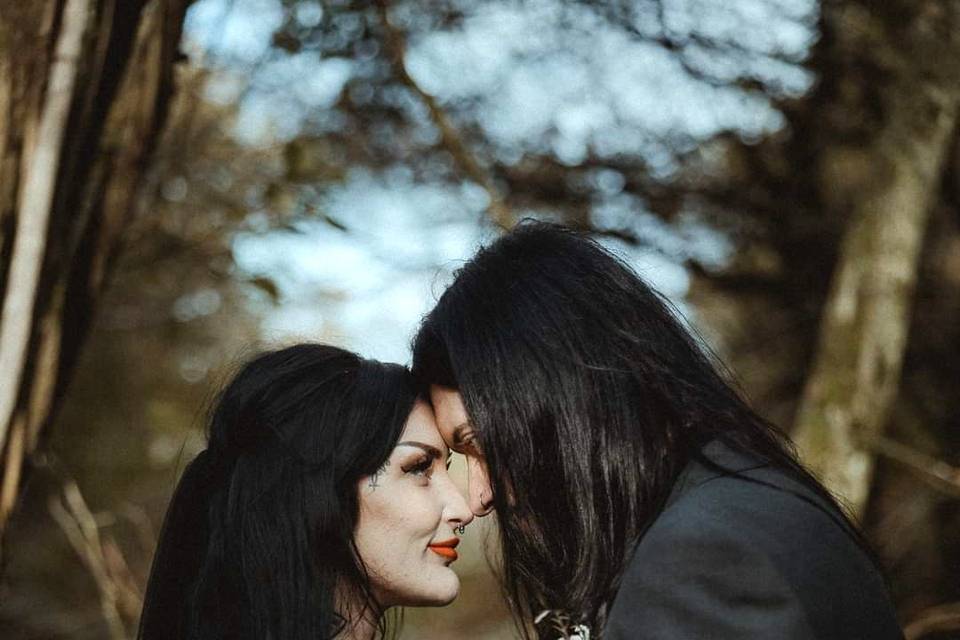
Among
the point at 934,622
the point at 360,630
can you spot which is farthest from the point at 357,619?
the point at 934,622

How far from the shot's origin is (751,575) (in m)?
2.03

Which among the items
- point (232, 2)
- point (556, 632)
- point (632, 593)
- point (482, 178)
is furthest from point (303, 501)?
point (482, 178)

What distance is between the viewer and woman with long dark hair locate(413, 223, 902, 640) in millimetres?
2061

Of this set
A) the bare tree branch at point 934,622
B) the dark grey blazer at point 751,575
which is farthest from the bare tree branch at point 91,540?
the bare tree branch at point 934,622

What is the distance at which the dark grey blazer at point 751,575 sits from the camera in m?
2.02

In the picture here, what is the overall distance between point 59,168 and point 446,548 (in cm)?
132

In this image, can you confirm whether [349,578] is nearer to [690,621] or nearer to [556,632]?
[556,632]

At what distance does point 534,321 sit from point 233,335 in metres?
8.74

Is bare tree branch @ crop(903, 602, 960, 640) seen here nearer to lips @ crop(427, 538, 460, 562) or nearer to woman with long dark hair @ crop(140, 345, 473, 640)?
lips @ crop(427, 538, 460, 562)

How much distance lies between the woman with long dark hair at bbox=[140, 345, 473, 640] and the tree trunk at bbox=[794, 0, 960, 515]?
213 centimetres

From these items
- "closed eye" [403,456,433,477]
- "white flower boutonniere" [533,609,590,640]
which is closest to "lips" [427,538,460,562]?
"closed eye" [403,456,433,477]

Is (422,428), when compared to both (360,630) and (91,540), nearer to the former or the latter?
(360,630)

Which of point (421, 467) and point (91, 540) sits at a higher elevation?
point (421, 467)

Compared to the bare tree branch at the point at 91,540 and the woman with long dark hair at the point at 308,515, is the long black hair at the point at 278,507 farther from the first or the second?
the bare tree branch at the point at 91,540
